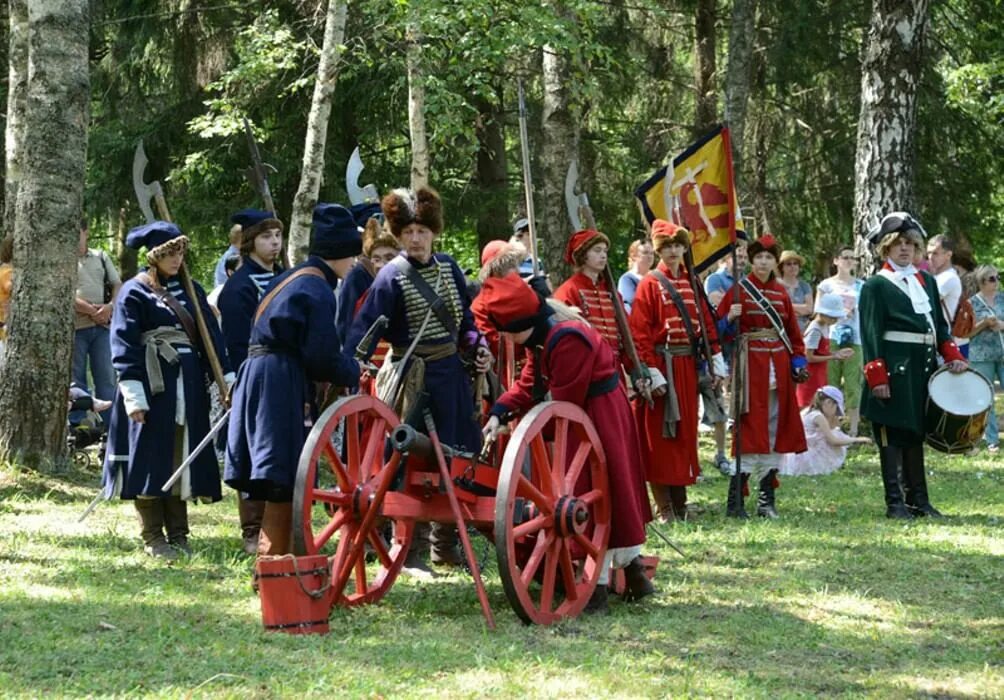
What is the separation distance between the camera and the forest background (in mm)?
19109

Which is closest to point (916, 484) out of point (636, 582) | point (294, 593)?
point (636, 582)

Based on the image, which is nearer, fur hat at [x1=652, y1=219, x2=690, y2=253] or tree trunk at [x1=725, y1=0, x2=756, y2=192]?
fur hat at [x1=652, y1=219, x2=690, y2=253]

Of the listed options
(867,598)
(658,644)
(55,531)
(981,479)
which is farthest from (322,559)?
(981,479)

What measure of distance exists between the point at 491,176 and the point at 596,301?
40.6 feet

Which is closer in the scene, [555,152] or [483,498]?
[483,498]

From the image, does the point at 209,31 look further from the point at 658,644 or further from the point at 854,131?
the point at 658,644

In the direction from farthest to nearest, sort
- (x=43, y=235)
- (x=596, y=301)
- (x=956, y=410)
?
(x=43, y=235) → (x=956, y=410) → (x=596, y=301)

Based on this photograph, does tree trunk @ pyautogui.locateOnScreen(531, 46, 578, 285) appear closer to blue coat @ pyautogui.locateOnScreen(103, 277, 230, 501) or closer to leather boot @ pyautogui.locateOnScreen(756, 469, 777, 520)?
leather boot @ pyautogui.locateOnScreen(756, 469, 777, 520)

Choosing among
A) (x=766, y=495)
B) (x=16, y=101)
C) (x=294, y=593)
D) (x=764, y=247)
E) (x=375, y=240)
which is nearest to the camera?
(x=294, y=593)

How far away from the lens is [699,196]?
10.2 metres

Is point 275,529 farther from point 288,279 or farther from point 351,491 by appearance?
point 288,279

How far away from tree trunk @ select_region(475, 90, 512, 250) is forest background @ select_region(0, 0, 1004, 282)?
30 mm

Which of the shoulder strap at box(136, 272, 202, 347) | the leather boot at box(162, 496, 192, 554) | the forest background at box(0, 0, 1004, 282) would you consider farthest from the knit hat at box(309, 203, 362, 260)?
the forest background at box(0, 0, 1004, 282)

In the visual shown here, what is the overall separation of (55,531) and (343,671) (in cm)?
372
